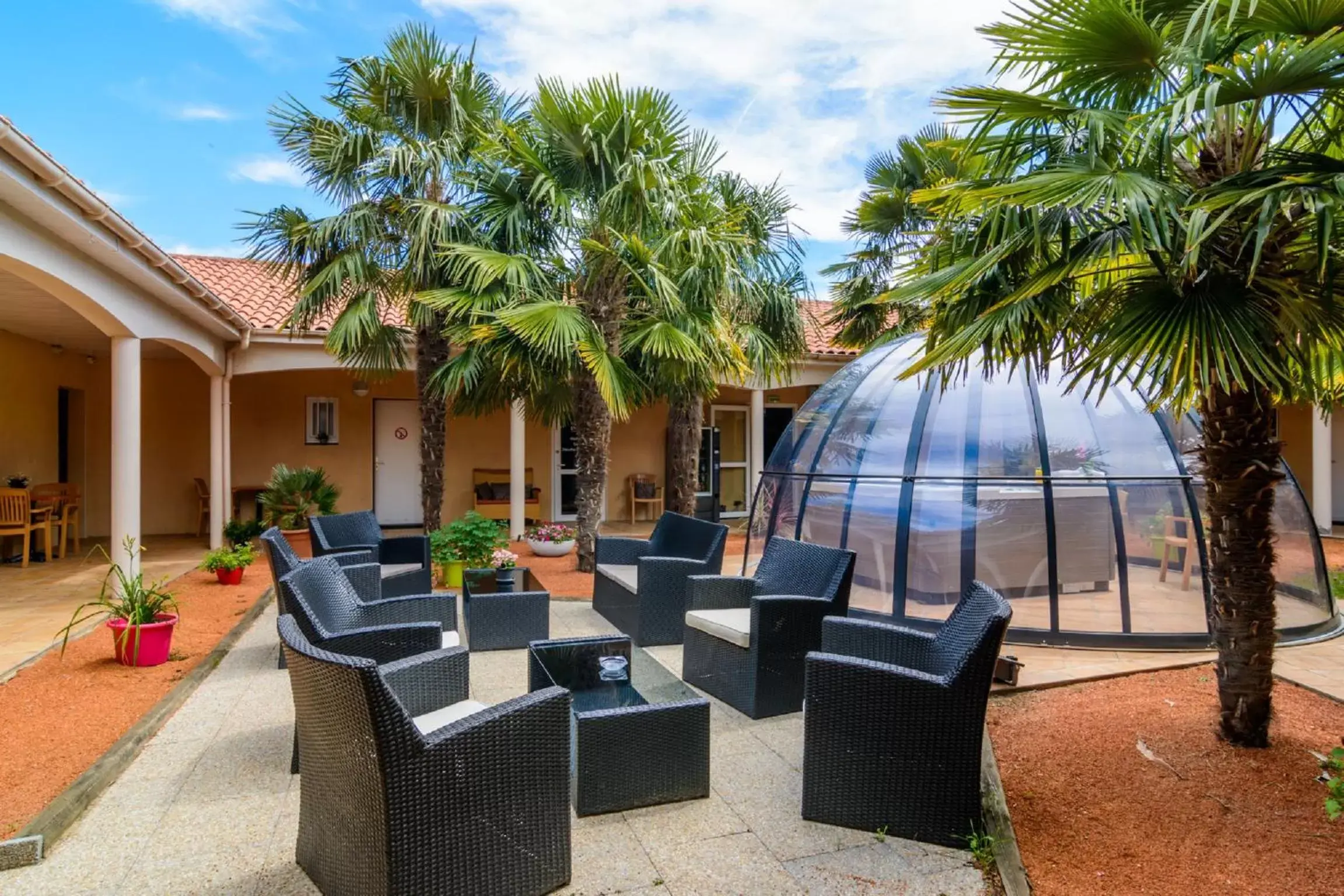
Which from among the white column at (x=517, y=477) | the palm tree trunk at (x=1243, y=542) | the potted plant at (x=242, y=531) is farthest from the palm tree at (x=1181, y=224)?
the potted plant at (x=242, y=531)

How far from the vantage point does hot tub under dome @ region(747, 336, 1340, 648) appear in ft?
17.2

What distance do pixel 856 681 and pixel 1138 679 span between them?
287cm

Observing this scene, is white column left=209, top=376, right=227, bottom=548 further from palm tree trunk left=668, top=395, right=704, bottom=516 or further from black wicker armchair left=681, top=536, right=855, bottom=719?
black wicker armchair left=681, top=536, right=855, bottom=719

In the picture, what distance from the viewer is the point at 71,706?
162 inches

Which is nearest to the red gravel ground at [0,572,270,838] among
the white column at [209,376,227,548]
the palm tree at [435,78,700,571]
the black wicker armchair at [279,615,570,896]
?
the black wicker armchair at [279,615,570,896]

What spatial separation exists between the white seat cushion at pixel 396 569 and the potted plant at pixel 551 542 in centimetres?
326

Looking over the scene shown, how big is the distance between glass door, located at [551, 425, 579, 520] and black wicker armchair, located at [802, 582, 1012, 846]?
10.8 metres

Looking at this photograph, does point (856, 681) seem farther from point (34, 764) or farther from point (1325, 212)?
point (34, 764)

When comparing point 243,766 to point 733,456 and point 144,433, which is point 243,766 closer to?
point 144,433

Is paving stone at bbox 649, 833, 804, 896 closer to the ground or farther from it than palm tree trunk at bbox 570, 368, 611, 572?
closer to the ground

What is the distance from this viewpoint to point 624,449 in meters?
14.2

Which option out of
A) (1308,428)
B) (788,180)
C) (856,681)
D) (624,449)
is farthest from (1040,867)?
(1308,428)

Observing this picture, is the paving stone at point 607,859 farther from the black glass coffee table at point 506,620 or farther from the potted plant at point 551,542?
the potted plant at point 551,542

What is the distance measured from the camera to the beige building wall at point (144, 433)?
10.0 m
